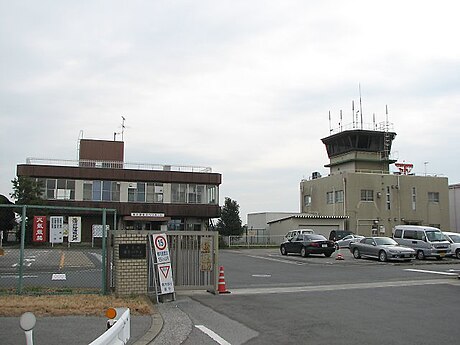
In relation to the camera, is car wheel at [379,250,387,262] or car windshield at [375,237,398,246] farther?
car windshield at [375,237,398,246]

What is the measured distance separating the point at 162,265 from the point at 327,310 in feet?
13.7

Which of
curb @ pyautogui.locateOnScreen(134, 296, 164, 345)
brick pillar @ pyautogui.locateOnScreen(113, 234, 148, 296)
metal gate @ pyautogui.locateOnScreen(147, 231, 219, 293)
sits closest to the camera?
curb @ pyautogui.locateOnScreen(134, 296, 164, 345)

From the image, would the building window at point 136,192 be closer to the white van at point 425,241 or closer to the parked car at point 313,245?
the parked car at point 313,245

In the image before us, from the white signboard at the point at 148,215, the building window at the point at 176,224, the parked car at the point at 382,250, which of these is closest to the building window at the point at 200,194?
the building window at the point at 176,224

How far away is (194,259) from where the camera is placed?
14445 millimetres

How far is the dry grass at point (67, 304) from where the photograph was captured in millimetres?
10406

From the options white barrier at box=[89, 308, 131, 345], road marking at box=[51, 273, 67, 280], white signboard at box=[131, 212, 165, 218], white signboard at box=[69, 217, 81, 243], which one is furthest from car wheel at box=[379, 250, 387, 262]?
white signboard at box=[131, 212, 165, 218]

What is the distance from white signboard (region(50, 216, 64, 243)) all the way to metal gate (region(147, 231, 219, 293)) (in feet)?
8.79

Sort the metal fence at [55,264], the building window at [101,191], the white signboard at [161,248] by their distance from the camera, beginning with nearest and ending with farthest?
the metal fence at [55,264]
the white signboard at [161,248]
the building window at [101,191]

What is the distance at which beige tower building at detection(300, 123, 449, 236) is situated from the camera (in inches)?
2197

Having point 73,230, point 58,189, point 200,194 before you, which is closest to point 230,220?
point 200,194

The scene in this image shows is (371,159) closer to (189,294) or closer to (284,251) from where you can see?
(284,251)

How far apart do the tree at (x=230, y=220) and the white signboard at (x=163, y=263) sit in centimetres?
5902

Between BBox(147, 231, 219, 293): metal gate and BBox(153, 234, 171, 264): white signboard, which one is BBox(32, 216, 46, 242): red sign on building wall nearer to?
BBox(153, 234, 171, 264): white signboard
